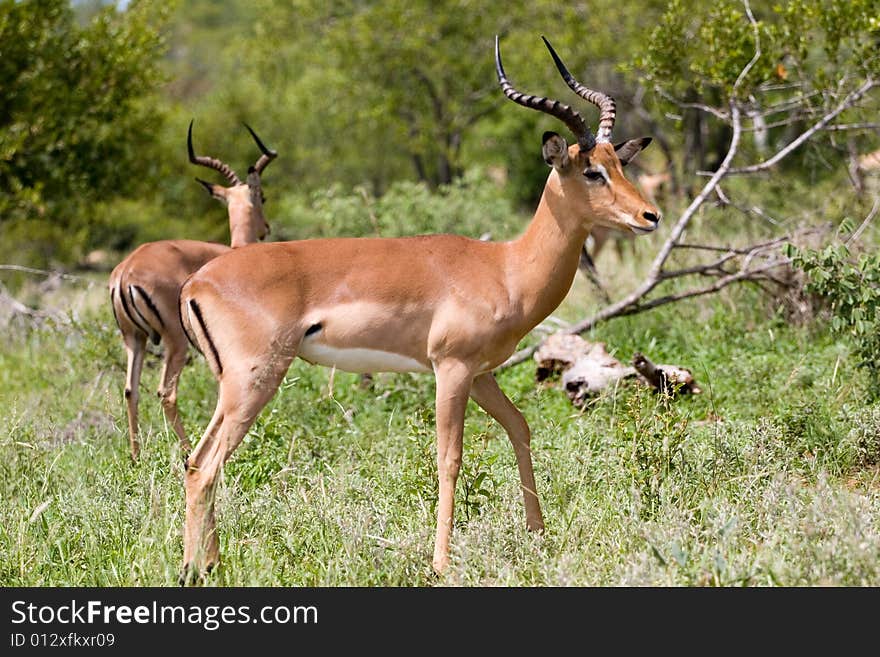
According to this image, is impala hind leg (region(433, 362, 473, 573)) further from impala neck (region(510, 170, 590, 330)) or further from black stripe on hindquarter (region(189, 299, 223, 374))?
black stripe on hindquarter (region(189, 299, 223, 374))

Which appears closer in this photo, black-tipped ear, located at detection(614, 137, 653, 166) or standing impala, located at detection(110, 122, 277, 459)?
black-tipped ear, located at detection(614, 137, 653, 166)

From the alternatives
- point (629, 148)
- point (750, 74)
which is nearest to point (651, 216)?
point (629, 148)

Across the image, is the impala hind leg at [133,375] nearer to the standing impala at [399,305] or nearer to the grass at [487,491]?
the grass at [487,491]

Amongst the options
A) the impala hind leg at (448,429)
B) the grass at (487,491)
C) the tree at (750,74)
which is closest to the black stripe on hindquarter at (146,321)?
the grass at (487,491)

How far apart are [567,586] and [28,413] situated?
396 centimetres

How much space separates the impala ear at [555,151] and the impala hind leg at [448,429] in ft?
3.02

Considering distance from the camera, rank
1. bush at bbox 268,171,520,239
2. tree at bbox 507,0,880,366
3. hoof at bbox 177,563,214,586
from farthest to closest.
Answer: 1. bush at bbox 268,171,520,239
2. tree at bbox 507,0,880,366
3. hoof at bbox 177,563,214,586

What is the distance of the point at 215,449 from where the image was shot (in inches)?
160

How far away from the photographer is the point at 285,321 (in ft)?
13.5

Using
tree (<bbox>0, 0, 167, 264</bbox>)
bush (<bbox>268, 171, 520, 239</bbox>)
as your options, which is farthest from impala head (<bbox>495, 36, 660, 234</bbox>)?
tree (<bbox>0, 0, 167, 264</bbox>)

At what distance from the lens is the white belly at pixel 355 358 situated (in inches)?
167

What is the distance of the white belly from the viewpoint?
4230 mm

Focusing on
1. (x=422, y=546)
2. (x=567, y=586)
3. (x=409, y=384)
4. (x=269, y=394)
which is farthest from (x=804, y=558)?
(x=409, y=384)

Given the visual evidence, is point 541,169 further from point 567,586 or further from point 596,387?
point 567,586
